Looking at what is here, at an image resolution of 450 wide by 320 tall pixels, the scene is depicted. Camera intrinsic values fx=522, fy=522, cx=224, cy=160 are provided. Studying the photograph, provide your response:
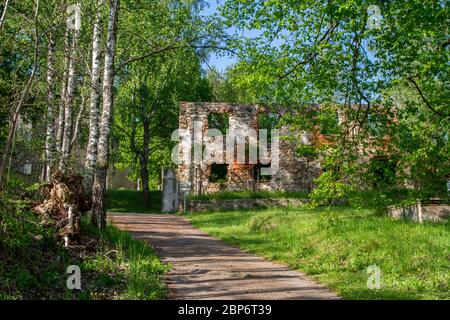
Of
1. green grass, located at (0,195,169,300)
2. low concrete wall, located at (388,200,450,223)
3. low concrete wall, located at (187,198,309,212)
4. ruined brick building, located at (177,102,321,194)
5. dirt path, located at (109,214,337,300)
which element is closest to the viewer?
green grass, located at (0,195,169,300)

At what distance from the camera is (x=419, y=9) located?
1154cm

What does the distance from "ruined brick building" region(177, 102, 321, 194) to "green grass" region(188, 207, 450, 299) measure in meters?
12.6

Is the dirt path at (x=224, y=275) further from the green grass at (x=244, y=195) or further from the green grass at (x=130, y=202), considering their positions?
the green grass at (x=130, y=202)

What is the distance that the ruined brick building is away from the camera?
3000 cm

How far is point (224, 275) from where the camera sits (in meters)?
9.94

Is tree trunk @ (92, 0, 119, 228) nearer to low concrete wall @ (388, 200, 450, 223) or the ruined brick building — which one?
low concrete wall @ (388, 200, 450, 223)

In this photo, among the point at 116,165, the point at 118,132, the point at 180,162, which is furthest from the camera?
the point at 116,165

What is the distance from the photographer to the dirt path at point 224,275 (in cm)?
835

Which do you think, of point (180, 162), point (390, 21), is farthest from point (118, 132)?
point (390, 21)

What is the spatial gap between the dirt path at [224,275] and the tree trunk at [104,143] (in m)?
1.74

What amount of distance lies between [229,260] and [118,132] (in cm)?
2569

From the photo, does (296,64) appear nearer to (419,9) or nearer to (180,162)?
(419,9)

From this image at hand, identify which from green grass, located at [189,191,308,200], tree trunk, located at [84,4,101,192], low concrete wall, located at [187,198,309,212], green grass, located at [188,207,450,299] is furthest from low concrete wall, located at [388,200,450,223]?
green grass, located at [189,191,308,200]

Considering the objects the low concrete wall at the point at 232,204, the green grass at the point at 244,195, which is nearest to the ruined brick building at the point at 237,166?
the green grass at the point at 244,195
